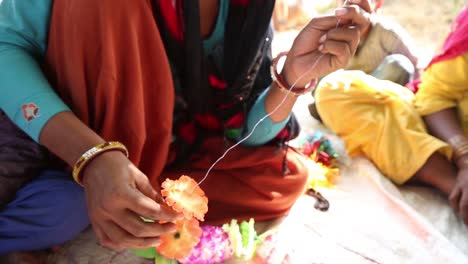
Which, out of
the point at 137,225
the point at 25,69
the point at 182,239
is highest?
the point at 25,69

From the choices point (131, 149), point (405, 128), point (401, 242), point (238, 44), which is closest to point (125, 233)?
point (131, 149)

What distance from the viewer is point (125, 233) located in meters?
0.77

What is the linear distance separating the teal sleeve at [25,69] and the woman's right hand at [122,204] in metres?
0.18

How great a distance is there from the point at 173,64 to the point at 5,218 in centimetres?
52

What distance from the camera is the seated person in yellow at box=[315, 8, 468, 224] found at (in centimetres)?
142

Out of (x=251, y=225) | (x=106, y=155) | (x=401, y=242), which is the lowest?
(x=401, y=242)

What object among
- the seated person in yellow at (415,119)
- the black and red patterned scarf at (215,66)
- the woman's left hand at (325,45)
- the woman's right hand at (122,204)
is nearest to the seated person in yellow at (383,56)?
the seated person in yellow at (415,119)

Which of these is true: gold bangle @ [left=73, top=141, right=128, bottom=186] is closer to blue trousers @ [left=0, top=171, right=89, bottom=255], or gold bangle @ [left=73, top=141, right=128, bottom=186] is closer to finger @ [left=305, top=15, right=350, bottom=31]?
blue trousers @ [left=0, top=171, right=89, bottom=255]

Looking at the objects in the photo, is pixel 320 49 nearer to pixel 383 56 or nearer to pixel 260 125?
pixel 260 125

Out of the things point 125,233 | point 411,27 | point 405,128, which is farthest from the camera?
point 411,27

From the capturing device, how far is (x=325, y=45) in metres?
0.95

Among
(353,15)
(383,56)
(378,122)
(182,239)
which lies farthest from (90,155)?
(383,56)

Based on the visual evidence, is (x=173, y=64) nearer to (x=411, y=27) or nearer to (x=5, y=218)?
(x=5, y=218)

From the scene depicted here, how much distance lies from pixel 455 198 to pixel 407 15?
5.30 ft
